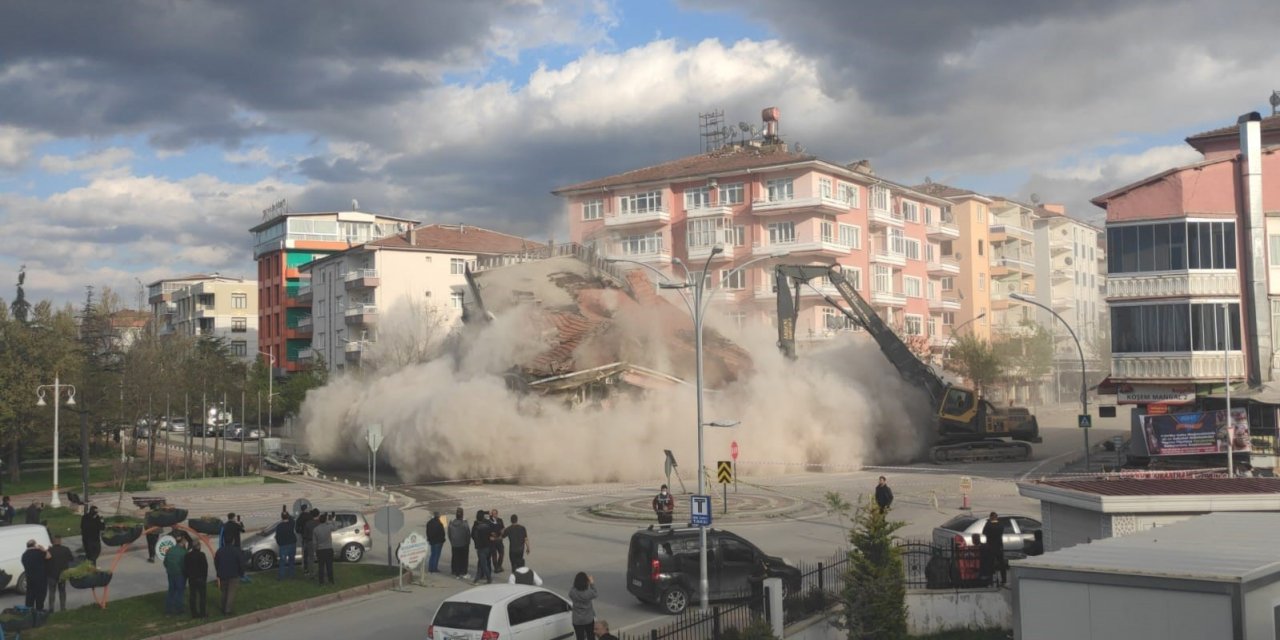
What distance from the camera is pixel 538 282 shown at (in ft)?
170

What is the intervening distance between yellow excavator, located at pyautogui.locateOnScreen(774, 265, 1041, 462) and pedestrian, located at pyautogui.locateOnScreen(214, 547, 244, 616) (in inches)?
1259

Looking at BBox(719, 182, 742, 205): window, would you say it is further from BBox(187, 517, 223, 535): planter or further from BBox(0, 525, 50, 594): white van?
BBox(0, 525, 50, 594): white van

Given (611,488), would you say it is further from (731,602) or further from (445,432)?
(731,602)

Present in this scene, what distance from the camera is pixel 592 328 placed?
151 ft

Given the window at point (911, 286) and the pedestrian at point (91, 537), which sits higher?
the window at point (911, 286)

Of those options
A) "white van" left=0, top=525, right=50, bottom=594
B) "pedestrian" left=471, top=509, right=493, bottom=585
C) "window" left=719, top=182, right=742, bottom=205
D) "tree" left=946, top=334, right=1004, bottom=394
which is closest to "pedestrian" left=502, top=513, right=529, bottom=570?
"pedestrian" left=471, top=509, right=493, bottom=585

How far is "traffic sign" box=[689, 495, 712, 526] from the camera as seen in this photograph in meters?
17.2

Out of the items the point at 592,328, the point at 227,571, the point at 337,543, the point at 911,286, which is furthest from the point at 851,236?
the point at 227,571

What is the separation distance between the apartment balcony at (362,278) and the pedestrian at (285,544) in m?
62.3

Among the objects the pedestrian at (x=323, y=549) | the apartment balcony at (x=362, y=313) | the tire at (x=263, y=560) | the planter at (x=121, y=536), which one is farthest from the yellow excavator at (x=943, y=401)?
the apartment balcony at (x=362, y=313)

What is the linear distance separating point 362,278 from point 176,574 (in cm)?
6684

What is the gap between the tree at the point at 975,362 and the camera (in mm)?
80375

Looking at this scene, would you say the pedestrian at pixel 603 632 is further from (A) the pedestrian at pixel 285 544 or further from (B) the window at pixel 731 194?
(B) the window at pixel 731 194

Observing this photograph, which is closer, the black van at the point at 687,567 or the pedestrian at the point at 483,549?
the black van at the point at 687,567
